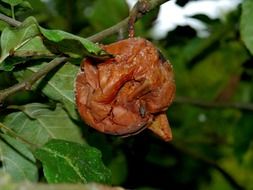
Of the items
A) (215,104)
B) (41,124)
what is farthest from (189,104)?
(41,124)

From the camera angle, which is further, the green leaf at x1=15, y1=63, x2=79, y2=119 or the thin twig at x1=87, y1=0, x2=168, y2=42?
the green leaf at x1=15, y1=63, x2=79, y2=119

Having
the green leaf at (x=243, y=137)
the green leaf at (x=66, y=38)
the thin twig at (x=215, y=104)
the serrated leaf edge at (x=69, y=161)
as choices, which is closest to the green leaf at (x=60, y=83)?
the serrated leaf edge at (x=69, y=161)

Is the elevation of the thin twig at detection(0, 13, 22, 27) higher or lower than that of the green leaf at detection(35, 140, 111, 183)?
higher

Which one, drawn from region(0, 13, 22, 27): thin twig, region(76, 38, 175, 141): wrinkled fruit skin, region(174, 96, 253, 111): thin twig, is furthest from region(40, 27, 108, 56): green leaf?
region(174, 96, 253, 111): thin twig

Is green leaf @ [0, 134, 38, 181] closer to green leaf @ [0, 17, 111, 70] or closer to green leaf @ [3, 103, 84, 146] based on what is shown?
green leaf @ [3, 103, 84, 146]

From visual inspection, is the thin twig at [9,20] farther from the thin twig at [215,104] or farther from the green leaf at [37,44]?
the thin twig at [215,104]

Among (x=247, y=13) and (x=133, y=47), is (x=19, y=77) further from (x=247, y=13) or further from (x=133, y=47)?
(x=247, y=13)

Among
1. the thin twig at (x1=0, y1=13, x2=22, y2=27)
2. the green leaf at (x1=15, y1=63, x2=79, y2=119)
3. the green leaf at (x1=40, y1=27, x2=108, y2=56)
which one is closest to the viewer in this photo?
the green leaf at (x1=40, y1=27, x2=108, y2=56)
